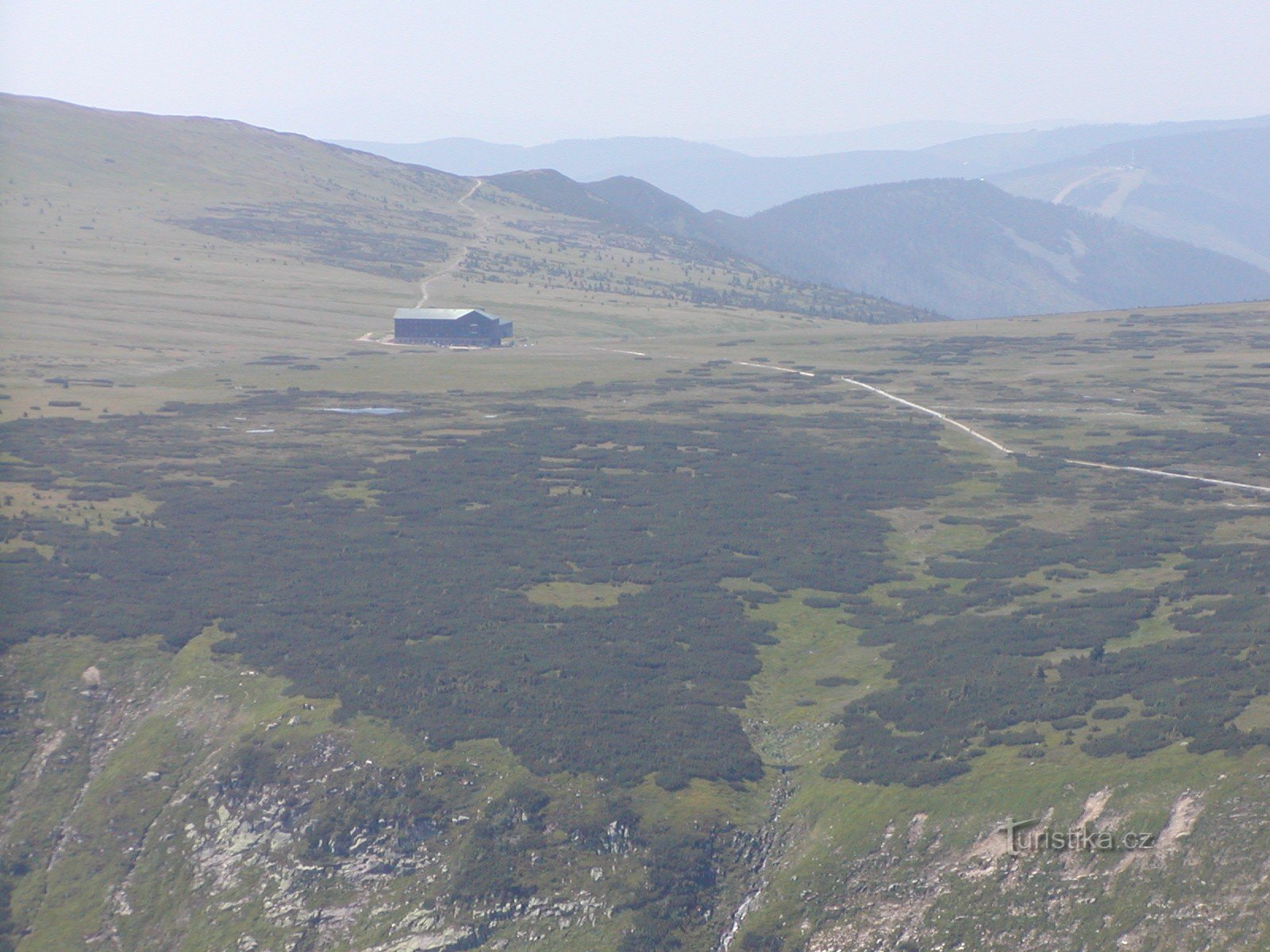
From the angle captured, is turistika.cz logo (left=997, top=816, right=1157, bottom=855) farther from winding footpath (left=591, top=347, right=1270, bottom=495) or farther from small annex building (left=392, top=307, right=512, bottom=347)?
small annex building (left=392, top=307, right=512, bottom=347)

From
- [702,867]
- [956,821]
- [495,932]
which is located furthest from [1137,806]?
[495,932]

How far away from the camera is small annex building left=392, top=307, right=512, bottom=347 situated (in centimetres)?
15888

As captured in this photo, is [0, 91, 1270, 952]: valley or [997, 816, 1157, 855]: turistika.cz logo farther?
[0, 91, 1270, 952]: valley

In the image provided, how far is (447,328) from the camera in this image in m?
160

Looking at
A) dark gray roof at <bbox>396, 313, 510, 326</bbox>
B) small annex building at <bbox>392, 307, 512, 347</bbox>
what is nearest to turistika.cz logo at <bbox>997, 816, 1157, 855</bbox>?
small annex building at <bbox>392, 307, 512, 347</bbox>

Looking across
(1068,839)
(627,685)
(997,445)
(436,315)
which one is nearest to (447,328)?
(436,315)

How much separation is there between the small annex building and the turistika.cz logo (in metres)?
132

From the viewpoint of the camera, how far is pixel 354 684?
157 feet

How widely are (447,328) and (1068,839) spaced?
440 feet

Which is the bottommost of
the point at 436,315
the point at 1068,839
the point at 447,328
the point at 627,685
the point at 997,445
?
the point at 627,685

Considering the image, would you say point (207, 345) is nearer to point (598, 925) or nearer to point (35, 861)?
point (35, 861)

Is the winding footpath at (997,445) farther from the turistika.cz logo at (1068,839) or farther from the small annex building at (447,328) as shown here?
the turistika.cz logo at (1068,839)

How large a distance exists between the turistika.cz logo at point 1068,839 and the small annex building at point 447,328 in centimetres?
13186

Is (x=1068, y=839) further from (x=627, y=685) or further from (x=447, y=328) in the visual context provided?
(x=447, y=328)
